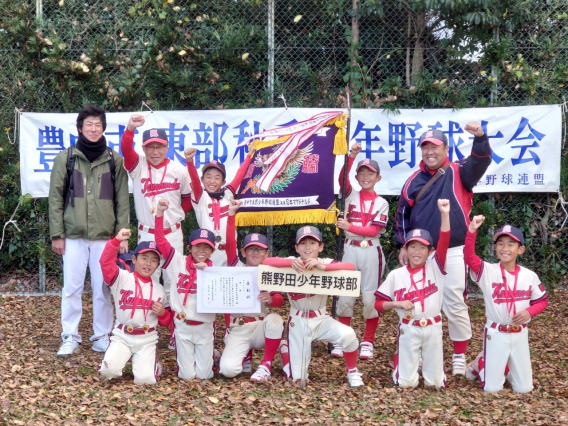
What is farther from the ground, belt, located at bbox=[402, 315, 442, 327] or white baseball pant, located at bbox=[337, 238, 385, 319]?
white baseball pant, located at bbox=[337, 238, 385, 319]

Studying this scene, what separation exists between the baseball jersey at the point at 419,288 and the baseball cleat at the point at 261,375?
1107 mm

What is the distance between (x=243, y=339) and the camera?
5508 mm

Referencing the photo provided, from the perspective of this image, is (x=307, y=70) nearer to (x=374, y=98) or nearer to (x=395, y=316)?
(x=374, y=98)

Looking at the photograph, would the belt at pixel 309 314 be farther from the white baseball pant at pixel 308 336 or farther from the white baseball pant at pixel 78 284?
the white baseball pant at pixel 78 284

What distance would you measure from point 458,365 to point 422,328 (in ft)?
2.24

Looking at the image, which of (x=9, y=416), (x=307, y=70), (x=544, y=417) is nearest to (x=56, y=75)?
(x=307, y=70)

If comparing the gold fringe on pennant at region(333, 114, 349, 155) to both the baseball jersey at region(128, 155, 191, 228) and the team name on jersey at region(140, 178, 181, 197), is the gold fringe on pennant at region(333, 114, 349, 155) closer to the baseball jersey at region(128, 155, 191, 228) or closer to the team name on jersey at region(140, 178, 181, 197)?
the baseball jersey at region(128, 155, 191, 228)

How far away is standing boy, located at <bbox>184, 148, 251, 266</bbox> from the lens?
5.96 m

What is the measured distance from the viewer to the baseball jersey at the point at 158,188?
19.6 feet

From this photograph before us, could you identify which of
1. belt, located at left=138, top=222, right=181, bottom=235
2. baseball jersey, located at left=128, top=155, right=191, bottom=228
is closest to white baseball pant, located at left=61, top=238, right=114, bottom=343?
belt, located at left=138, top=222, right=181, bottom=235

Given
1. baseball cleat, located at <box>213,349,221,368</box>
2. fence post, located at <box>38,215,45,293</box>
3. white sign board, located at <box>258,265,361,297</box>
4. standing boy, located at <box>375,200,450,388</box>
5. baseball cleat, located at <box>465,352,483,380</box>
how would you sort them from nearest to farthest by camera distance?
white sign board, located at <box>258,265,361,297</box> → standing boy, located at <box>375,200,450,388</box> → baseball cleat, located at <box>465,352,483,380</box> → baseball cleat, located at <box>213,349,221,368</box> → fence post, located at <box>38,215,45,293</box>

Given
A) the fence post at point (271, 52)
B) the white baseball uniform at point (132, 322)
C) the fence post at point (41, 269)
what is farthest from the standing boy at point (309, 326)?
the fence post at point (41, 269)

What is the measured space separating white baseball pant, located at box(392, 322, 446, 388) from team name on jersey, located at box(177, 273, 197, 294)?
5.83ft

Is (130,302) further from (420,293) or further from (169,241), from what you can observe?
(420,293)
